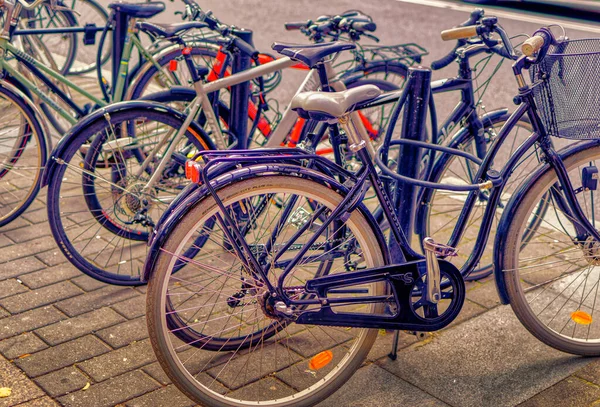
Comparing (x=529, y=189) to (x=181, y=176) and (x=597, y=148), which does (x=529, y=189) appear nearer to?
(x=597, y=148)

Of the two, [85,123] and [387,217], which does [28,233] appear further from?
[387,217]

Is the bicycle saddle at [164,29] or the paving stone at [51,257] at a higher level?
the bicycle saddle at [164,29]

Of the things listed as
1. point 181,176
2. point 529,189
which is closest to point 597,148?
point 529,189

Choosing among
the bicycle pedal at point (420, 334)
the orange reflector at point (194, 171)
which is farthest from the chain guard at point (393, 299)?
the orange reflector at point (194, 171)

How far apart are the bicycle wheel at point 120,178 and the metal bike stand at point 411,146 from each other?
1203mm

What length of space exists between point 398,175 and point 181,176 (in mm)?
1595

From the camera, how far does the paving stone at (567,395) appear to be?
3.40m

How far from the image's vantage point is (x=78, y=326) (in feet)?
13.1

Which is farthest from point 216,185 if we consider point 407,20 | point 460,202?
point 407,20

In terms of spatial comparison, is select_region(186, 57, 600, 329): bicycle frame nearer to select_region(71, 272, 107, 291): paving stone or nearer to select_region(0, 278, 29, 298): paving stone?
select_region(71, 272, 107, 291): paving stone

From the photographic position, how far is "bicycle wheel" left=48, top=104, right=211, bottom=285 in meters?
4.19

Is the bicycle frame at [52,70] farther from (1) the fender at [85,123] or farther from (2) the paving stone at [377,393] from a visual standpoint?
(2) the paving stone at [377,393]

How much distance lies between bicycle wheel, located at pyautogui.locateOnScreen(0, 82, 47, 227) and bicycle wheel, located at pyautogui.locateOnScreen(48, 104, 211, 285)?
1.76ft

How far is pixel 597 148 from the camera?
3.55 m
